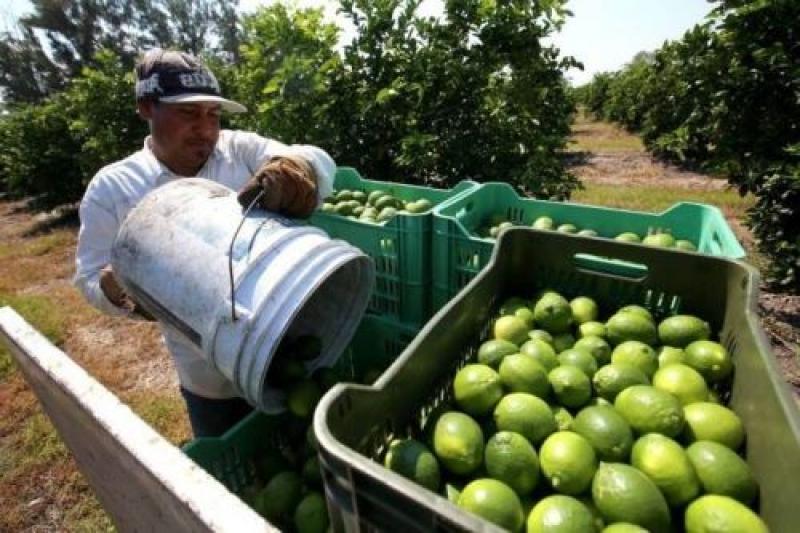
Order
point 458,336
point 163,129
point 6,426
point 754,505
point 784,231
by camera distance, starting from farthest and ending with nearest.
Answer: point 784,231, point 6,426, point 163,129, point 458,336, point 754,505

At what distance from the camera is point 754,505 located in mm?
1197

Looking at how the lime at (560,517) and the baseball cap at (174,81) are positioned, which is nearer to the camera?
the lime at (560,517)

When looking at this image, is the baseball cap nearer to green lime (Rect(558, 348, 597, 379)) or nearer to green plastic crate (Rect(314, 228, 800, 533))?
green plastic crate (Rect(314, 228, 800, 533))

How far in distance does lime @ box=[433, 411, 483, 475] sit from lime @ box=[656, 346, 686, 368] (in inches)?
28.6

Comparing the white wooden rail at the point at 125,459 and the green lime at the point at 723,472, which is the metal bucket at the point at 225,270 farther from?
the green lime at the point at 723,472

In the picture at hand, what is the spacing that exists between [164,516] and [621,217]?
2.23 metres

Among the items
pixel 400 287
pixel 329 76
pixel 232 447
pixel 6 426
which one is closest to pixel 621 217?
pixel 400 287

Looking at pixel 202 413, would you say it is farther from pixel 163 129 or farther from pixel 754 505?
pixel 754 505

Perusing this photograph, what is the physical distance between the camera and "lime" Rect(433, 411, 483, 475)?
4.28ft

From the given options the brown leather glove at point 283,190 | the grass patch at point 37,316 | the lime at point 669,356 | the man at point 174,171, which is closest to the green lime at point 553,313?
the lime at point 669,356

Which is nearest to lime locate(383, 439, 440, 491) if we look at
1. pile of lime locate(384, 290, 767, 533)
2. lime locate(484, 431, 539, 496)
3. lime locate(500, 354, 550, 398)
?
pile of lime locate(384, 290, 767, 533)

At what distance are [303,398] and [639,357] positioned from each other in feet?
3.70

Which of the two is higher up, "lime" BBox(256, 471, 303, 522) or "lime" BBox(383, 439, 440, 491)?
"lime" BBox(383, 439, 440, 491)

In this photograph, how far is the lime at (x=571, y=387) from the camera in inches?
61.1
